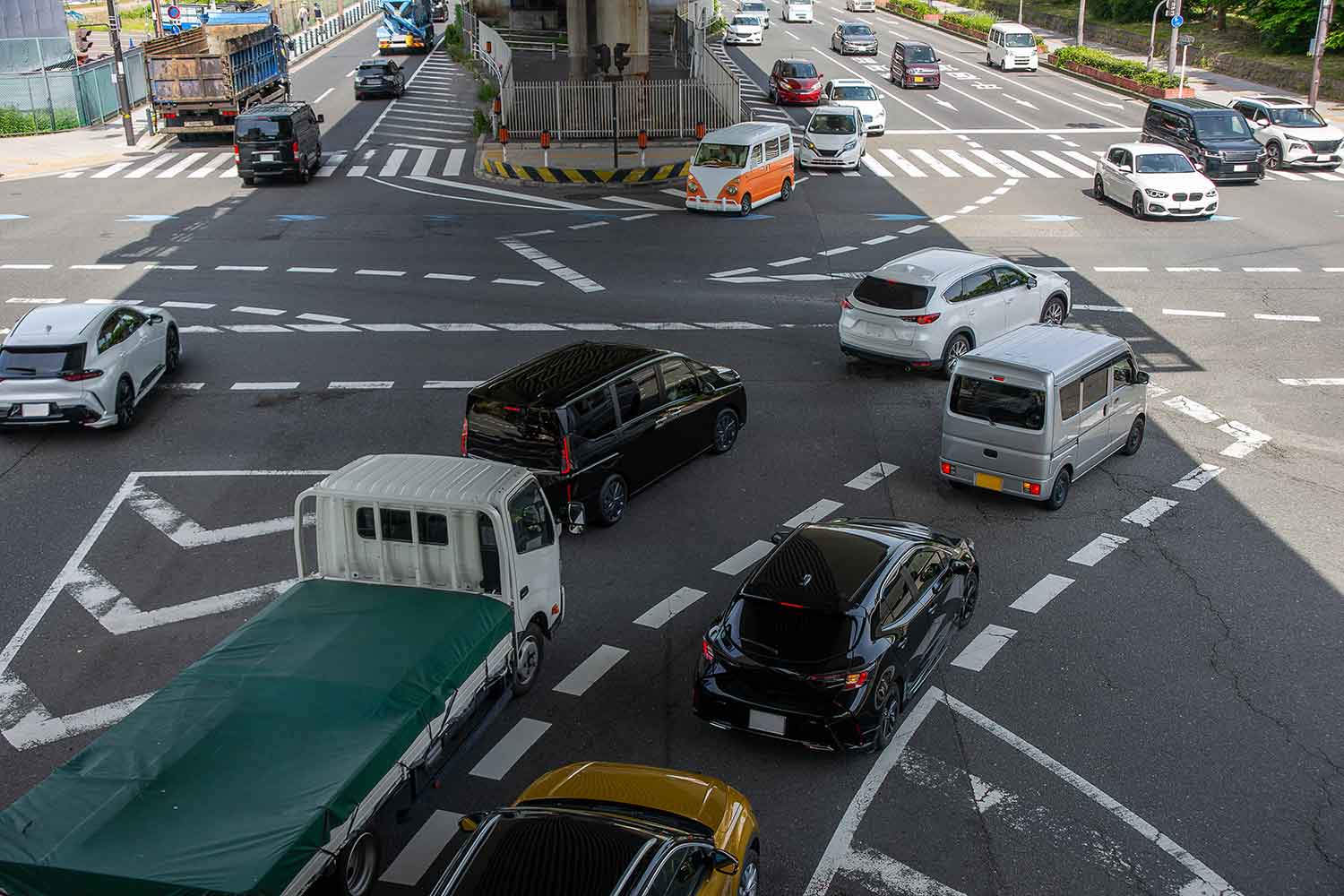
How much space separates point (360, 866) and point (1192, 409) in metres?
14.3

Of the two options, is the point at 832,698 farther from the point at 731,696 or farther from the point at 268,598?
the point at 268,598

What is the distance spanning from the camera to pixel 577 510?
13.4 meters

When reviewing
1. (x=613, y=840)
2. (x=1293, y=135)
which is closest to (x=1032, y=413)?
(x=613, y=840)

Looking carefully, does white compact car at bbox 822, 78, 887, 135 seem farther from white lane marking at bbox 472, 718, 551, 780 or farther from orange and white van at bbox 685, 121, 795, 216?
white lane marking at bbox 472, 718, 551, 780

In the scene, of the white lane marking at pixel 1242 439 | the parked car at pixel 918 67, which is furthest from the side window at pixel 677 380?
the parked car at pixel 918 67

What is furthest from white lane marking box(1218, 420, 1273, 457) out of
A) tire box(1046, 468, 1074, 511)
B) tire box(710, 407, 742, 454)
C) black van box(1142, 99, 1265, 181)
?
black van box(1142, 99, 1265, 181)

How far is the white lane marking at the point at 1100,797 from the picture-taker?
8555mm

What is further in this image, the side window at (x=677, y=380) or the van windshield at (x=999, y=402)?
the side window at (x=677, y=380)

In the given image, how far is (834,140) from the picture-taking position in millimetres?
35469

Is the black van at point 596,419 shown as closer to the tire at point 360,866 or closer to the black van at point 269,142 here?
the tire at point 360,866

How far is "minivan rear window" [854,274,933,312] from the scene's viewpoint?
60.7ft

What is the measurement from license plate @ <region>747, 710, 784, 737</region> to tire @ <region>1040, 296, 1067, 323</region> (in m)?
12.6

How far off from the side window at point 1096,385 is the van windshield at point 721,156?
1653 cm

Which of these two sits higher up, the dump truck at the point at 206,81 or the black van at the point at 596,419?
the dump truck at the point at 206,81
